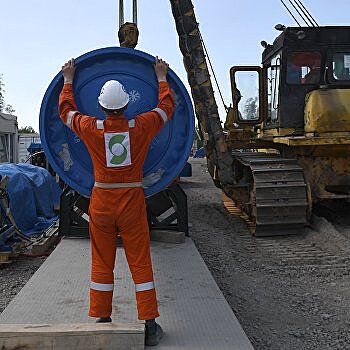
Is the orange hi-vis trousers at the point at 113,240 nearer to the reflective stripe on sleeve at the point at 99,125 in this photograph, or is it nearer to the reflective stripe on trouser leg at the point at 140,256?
the reflective stripe on trouser leg at the point at 140,256

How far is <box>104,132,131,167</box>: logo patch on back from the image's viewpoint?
3.86 metres

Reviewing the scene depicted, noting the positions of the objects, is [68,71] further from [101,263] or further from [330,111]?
[330,111]

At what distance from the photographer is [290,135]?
899 cm

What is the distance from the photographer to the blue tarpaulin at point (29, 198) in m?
9.31

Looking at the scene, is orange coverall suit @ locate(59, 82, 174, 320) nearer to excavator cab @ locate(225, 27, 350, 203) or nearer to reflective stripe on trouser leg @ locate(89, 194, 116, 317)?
reflective stripe on trouser leg @ locate(89, 194, 116, 317)

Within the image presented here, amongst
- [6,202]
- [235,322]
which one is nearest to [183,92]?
[235,322]

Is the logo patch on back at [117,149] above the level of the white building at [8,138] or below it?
above

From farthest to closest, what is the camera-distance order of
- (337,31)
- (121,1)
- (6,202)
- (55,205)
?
(55,205)
(337,31)
(6,202)
(121,1)

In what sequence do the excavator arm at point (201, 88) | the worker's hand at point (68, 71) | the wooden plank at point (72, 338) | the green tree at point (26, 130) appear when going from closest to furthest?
the wooden plank at point (72, 338)
the worker's hand at point (68, 71)
the excavator arm at point (201, 88)
the green tree at point (26, 130)

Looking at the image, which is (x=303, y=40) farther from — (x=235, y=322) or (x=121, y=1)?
(x=235, y=322)

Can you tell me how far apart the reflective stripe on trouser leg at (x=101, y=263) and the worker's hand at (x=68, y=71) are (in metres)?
1.07

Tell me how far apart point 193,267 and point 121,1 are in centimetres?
341

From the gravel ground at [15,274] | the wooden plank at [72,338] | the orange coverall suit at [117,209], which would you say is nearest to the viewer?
the wooden plank at [72,338]

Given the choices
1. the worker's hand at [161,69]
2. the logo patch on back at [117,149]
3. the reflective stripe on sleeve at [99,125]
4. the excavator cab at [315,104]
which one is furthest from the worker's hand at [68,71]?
the excavator cab at [315,104]
